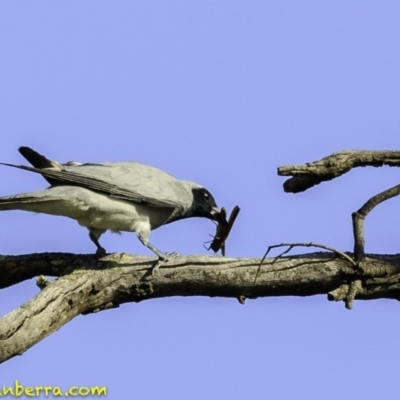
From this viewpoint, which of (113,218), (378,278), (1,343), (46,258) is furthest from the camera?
(113,218)

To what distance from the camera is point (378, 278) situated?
724 cm

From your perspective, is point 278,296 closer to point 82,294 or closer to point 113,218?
point 82,294

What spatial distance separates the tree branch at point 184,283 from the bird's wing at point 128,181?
3.93 ft

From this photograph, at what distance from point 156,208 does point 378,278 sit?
303 centimetres

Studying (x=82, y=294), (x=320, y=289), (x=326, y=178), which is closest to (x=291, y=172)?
(x=326, y=178)

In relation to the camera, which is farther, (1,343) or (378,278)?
(378,278)

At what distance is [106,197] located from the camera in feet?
29.7

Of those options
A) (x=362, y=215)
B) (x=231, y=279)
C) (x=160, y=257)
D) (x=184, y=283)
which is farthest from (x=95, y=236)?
(x=362, y=215)

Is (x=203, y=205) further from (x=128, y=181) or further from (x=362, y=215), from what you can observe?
(x=362, y=215)

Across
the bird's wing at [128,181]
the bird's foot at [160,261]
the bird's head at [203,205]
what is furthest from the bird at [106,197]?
the bird's head at [203,205]

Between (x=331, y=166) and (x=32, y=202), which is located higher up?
(x=331, y=166)

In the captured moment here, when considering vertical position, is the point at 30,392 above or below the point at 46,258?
below

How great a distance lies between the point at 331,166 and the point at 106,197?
283cm

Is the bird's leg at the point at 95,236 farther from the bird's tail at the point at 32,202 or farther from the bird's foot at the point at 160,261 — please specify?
the bird's foot at the point at 160,261
